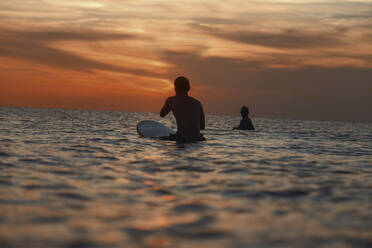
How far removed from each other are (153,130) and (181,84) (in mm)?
3847

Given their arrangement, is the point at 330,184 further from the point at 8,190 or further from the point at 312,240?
the point at 8,190

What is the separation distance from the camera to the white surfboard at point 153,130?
14500mm

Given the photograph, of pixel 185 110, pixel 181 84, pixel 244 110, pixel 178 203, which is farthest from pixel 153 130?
pixel 178 203

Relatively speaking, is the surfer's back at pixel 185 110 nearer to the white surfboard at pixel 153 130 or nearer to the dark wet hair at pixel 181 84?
the dark wet hair at pixel 181 84

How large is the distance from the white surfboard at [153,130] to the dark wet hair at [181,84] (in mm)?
3180

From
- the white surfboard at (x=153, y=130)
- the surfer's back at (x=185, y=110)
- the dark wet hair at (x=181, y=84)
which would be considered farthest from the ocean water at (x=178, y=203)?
the white surfboard at (x=153, y=130)

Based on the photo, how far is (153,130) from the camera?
14781 mm


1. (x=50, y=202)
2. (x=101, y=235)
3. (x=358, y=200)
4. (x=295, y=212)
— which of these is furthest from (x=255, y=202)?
(x=50, y=202)

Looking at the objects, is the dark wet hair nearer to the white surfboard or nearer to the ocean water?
the white surfboard

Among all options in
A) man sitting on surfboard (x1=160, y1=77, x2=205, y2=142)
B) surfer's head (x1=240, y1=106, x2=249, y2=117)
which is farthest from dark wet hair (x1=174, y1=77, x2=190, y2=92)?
surfer's head (x1=240, y1=106, x2=249, y2=117)

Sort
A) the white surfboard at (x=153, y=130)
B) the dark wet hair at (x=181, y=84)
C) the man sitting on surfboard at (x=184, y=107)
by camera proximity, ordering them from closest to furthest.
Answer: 1. the dark wet hair at (x=181, y=84)
2. the man sitting on surfboard at (x=184, y=107)
3. the white surfboard at (x=153, y=130)

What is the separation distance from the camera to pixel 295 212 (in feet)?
13.9

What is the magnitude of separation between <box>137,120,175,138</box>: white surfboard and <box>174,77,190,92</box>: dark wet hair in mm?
3180

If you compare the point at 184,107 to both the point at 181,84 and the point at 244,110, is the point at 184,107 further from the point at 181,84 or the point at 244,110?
the point at 244,110
